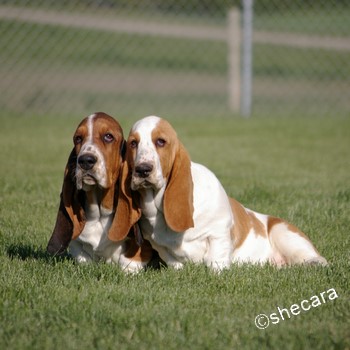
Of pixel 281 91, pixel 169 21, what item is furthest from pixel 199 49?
pixel 169 21

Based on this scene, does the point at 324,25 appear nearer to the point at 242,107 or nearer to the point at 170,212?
the point at 242,107

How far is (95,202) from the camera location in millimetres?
5035

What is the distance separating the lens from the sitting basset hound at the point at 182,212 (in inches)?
185

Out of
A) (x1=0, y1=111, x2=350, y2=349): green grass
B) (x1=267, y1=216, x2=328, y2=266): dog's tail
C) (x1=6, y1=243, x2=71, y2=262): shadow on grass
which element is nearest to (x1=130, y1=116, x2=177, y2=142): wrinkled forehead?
(x1=0, y1=111, x2=350, y2=349): green grass

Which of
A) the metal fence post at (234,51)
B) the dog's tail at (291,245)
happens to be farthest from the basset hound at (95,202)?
the metal fence post at (234,51)

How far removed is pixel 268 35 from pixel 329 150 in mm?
5944

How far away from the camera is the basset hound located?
15.7 feet

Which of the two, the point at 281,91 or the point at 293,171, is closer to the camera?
the point at 293,171

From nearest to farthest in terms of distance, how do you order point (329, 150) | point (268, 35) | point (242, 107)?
1. point (329, 150)
2. point (242, 107)
3. point (268, 35)

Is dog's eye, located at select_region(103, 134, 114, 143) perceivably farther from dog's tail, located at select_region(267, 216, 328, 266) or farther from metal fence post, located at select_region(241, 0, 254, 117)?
metal fence post, located at select_region(241, 0, 254, 117)

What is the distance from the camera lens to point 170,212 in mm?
4793

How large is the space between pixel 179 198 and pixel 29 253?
1436mm

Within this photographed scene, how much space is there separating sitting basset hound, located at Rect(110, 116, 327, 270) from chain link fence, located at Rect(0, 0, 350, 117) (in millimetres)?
10008

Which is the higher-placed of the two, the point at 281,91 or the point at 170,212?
the point at 170,212
